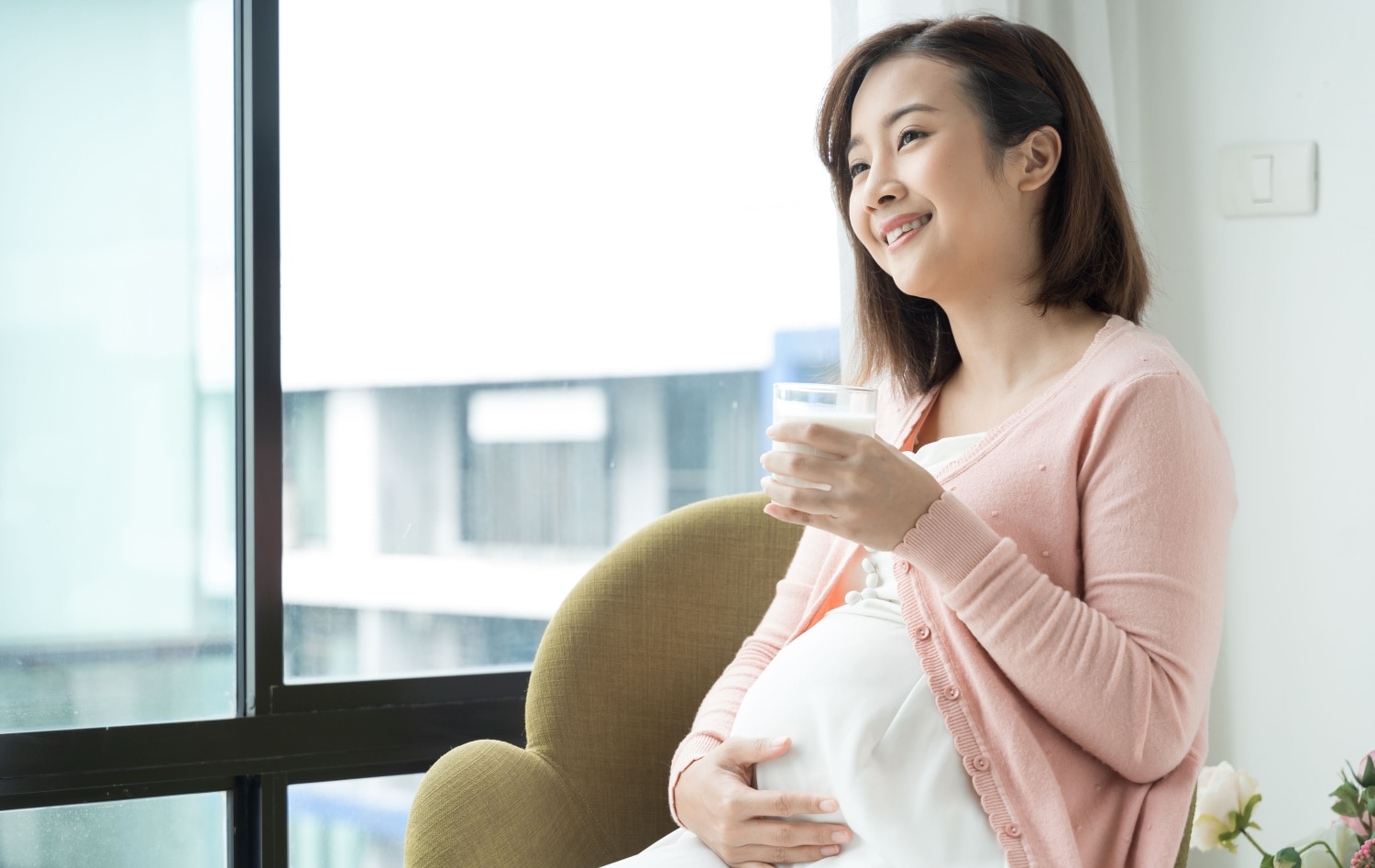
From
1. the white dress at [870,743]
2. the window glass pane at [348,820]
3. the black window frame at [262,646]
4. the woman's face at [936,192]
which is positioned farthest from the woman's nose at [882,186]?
the window glass pane at [348,820]

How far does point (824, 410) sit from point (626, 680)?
613 millimetres

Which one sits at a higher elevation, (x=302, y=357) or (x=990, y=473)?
(x=302, y=357)

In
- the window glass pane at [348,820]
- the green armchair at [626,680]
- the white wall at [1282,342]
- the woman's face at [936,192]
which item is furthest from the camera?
the window glass pane at [348,820]

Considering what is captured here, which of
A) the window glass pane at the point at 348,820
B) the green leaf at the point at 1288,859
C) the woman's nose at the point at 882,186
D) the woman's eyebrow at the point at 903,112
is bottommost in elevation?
the window glass pane at the point at 348,820

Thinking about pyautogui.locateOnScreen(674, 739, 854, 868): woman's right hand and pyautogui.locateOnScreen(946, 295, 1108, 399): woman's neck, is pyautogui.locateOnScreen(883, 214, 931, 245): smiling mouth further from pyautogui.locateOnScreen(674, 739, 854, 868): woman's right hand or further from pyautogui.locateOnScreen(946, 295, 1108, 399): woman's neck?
pyautogui.locateOnScreen(674, 739, 854, 868): woman's right hand

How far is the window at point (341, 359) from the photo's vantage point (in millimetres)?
1779

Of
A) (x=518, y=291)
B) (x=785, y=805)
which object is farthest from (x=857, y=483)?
(x=518, y=291)

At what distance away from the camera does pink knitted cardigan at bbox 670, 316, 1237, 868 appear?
102 centimetres

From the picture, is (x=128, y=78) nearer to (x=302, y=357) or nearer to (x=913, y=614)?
(x=302, y=357)

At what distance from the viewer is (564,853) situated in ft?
4.51

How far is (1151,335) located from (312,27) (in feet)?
4.93

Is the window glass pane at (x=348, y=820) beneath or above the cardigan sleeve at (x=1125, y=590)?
beneath

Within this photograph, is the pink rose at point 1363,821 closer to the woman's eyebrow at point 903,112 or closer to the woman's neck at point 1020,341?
the woman's neck at point 1020,341

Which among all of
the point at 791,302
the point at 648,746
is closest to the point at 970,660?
the point at 648,746
